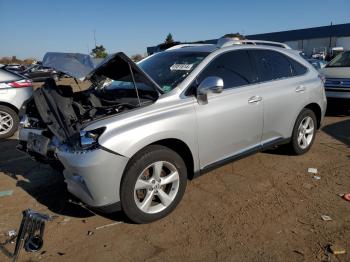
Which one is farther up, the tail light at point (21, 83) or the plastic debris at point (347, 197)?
the tail light at point (21, 83)

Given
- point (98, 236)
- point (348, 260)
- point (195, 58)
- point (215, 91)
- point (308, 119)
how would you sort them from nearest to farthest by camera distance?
point (348, 260) < point (98, 236) < point (215, 91) < point (195, 58) < point (308, 119)

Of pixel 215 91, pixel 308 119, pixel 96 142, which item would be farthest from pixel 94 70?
pixel 308 119

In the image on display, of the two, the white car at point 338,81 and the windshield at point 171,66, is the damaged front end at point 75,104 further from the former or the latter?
the white car at point 338,81

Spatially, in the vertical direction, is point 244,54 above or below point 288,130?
above

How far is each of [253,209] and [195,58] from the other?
1916 mm

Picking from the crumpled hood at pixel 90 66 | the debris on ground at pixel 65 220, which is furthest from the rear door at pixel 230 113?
the debris on ground at pixel 65 220

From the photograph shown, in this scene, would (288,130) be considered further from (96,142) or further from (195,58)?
(96,142)

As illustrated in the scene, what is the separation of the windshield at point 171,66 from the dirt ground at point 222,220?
142 centimetres

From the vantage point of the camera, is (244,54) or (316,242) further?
(244,54)

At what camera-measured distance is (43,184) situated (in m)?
4.84

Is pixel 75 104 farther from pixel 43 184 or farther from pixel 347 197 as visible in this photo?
pixel 347 197

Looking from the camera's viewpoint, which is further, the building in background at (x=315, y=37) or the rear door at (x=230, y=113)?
the building in background at (x=315, y=37)

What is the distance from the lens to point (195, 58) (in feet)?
13.9

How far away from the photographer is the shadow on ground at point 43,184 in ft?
13.1
